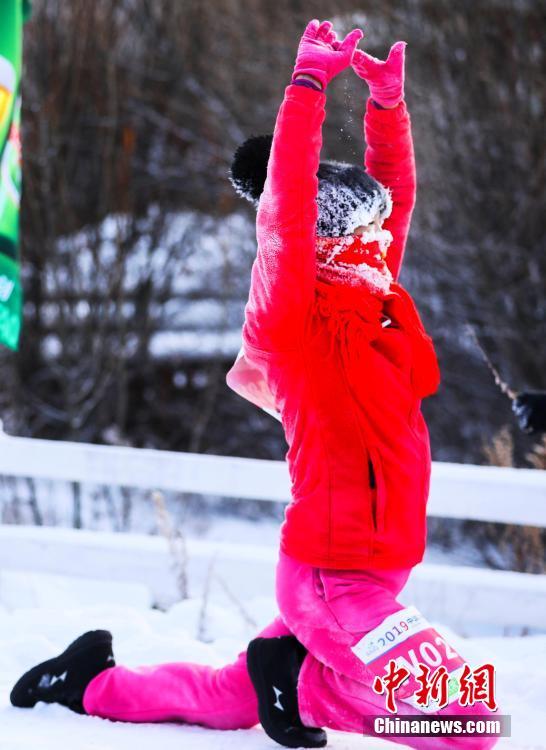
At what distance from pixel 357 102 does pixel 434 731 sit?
6.71m

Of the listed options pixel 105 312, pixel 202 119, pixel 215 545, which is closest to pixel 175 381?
pixel 105 312

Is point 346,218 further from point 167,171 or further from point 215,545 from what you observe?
point 167,171

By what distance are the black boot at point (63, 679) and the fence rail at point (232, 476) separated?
1060 millimetres

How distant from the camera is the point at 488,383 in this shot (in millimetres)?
8430

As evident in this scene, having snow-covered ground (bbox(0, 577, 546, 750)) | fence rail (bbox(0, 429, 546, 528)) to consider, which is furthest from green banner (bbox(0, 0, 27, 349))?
snow-covered ground (bbox(0, 577, 546, 750))

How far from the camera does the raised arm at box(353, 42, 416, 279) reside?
2.29 m

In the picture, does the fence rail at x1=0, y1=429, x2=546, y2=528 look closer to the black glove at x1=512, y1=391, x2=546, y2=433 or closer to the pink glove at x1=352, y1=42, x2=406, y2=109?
the black glove at x1=512, y1=391, x2=546, y2=433

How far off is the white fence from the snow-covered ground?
0.39ft

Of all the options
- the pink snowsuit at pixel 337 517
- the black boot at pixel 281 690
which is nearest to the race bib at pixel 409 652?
the pink snowsuit at pixel 337 517

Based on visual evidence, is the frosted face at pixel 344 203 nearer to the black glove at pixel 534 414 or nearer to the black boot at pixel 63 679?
the black glove at pixel 534 414

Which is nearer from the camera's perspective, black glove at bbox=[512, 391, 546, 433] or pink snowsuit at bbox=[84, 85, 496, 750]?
pink snowsuit at bbox=[84, 85, 496, 750]

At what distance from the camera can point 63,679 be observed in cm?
243

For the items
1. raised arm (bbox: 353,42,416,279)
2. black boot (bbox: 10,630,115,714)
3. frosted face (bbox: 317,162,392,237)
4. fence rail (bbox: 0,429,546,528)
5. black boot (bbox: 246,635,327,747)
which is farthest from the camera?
fence rail (bbox: 0,429,546,528)

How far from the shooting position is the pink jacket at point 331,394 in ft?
6.48
